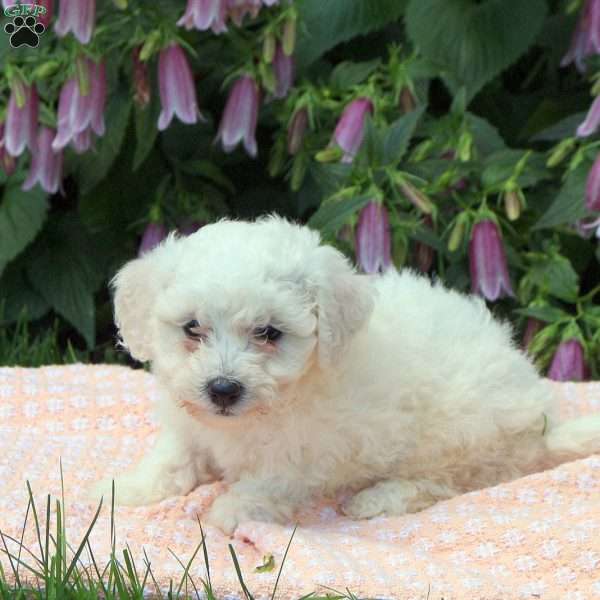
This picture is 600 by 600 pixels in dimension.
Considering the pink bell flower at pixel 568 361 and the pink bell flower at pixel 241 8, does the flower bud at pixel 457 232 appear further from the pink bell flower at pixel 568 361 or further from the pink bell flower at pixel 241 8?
the pink bell flower at pixel 241 8

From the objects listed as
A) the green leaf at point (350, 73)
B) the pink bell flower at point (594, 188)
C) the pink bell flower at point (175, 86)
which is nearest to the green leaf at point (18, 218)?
the pink bell flower at point (175, 86)

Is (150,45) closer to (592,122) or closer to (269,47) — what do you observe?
(269,47)

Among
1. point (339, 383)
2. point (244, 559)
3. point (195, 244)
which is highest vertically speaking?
point (195, 244)

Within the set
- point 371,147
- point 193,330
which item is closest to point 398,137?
→ point 371,147

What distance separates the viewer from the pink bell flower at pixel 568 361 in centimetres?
516

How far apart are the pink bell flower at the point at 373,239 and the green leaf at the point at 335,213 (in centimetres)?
3

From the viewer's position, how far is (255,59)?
5.44m

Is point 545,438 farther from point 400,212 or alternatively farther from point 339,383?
point 400,212

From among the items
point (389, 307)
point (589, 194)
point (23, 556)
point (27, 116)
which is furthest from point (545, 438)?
point (27, 116)

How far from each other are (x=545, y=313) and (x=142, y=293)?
6.46 feet

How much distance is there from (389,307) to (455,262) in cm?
130

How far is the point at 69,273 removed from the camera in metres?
5.88

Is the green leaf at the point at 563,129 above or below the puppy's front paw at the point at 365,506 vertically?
above

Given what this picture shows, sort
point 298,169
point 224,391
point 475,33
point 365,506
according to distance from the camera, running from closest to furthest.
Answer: point 224,391 < point 365,506 < point 475,33 < point 298,169
